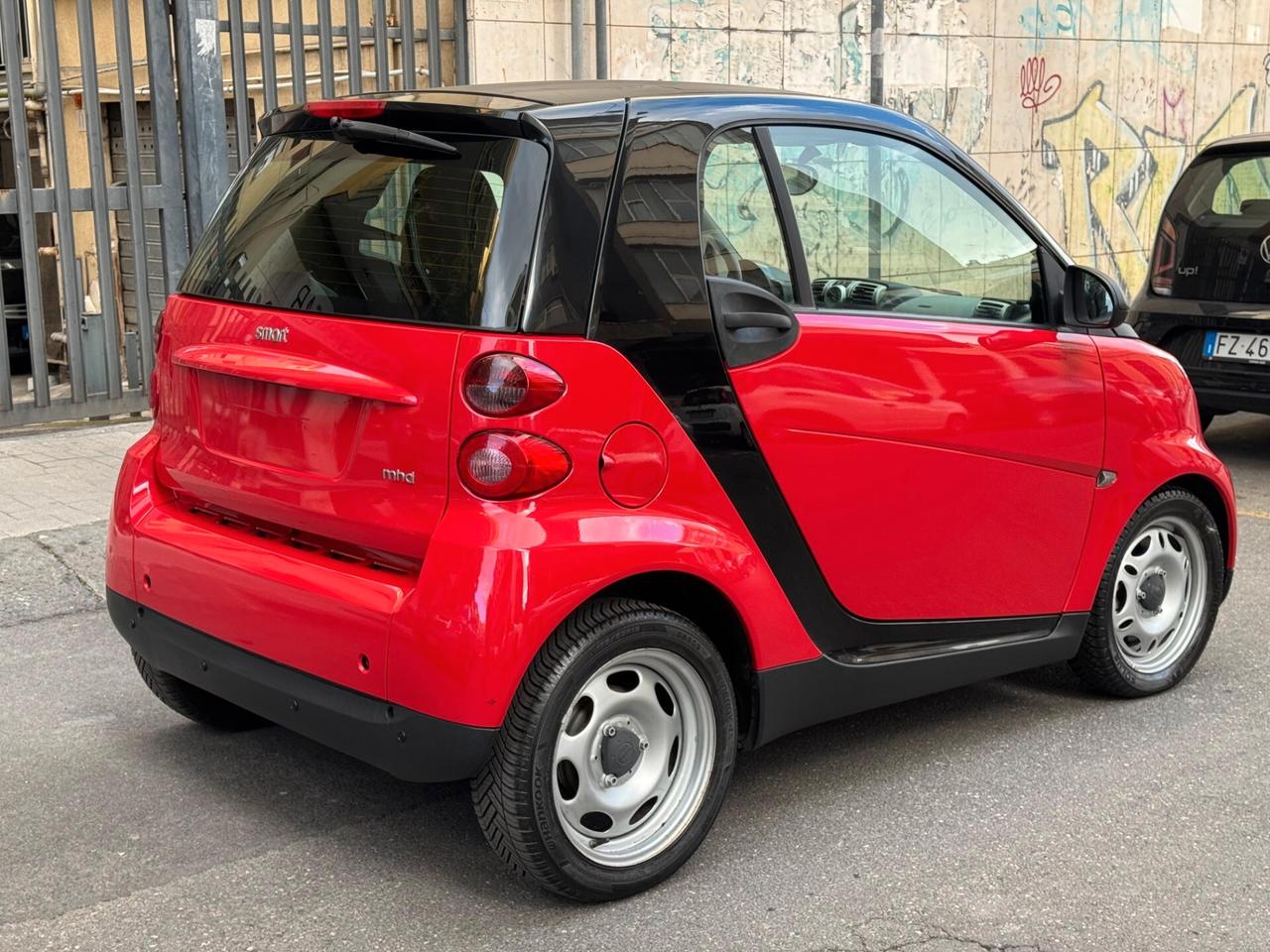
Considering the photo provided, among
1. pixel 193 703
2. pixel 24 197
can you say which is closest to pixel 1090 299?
pixel 193 703

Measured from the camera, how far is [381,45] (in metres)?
9.32

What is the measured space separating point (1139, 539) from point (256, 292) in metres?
2.65

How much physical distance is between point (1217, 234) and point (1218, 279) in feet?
0.77

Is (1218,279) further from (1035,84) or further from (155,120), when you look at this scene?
(1035,84)

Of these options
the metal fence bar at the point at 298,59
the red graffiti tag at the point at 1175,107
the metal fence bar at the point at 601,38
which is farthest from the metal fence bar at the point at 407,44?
the red graffiti tag at the point at 1175,107

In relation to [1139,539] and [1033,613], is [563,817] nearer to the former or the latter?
[1033,613]

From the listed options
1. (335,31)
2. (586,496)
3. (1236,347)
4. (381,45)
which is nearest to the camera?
(586,496)

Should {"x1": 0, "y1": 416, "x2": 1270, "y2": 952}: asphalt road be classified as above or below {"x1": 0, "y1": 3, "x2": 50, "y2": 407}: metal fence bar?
below

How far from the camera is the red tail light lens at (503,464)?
125 inches

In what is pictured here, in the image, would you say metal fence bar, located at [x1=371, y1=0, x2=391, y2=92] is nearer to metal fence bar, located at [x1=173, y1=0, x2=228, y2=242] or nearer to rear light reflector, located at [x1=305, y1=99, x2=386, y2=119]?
metal fence bar, located at [x1=173, y1=0, x2=228, y2=242]

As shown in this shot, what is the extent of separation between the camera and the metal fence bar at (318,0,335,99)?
900cm

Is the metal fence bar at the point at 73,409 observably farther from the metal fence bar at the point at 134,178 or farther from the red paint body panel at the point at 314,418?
the red paint body panel at the point at 314,418

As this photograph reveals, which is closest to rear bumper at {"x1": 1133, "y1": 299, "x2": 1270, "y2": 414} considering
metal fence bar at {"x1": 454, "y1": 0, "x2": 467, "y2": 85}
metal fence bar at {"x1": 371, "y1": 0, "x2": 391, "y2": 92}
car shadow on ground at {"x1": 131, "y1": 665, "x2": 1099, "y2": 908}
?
car shadow on ground at {"x1": 131, "y1": 665, "x2": 1099, "y2": 908}

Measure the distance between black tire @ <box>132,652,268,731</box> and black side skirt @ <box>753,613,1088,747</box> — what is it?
1.48m
